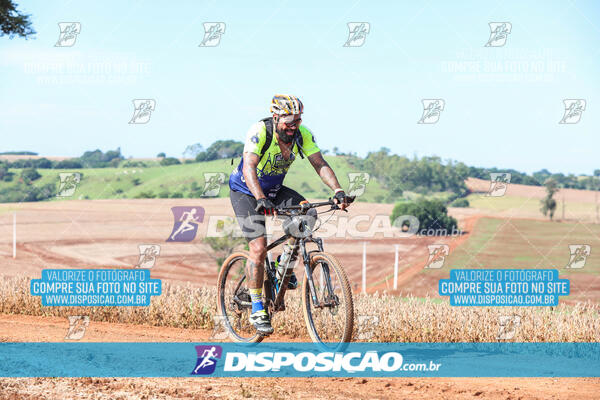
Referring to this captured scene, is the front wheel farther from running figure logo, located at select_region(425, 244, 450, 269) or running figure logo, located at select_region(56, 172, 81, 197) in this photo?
running figure logo, located at select_region(425, 244, 450, 269)

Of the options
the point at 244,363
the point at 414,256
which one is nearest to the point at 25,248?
the point at 414,256

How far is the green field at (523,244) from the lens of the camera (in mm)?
69688

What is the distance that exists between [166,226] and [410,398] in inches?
3049

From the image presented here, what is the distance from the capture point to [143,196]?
252ft

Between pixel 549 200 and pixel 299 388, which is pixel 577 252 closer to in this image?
pixel 299 388

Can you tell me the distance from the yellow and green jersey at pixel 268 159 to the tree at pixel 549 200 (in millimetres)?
83280

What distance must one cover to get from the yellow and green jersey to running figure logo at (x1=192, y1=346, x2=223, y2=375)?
2554 millimetres

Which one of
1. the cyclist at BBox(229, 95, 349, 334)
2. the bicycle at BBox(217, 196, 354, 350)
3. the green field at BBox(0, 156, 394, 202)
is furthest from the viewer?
the green field at BBox(0, 156, 394, 202)

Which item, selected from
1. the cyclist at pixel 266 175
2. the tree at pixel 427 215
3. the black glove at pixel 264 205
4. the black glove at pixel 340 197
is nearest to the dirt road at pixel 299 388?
the cyclist at pixel 266 175

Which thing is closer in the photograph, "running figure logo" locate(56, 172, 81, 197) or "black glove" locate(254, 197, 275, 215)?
"black glove" locate(254, 197, 275, 215)

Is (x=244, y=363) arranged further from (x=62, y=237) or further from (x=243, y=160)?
(x=62, y=237)

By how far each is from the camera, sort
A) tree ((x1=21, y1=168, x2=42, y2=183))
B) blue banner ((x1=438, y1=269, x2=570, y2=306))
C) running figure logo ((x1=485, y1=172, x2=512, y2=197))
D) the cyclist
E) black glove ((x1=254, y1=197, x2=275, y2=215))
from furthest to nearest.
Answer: tree ((x1=21, y1=168, x2=42, y2=183)) → running figure logo ((x1=485, y1=172, x2=512, y2=197)) → blue banner ((x1=438, y1=269, x2=570, y2=306)) → the cyclist → black glove ((x1=254, y1=197, x2=275, y2=215))

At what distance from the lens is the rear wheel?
1080cm

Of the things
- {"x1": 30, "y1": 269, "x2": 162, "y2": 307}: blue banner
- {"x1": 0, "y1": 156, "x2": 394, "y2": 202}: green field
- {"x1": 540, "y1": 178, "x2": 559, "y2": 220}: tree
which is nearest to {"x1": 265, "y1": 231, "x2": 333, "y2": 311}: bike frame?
{"x1": 30, "y1": 269, "x2": 162, "y2": 307}: blue banner
